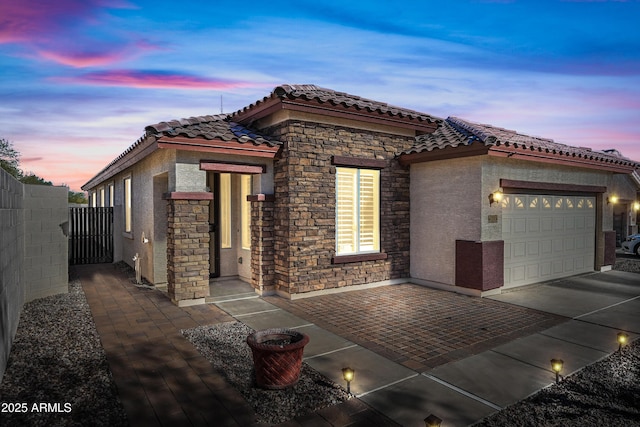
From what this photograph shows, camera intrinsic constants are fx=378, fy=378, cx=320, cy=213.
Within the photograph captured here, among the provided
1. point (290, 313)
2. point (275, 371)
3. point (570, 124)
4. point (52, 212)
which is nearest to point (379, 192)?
point (290, 313)

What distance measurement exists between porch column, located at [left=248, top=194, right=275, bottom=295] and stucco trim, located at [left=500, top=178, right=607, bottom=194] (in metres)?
5.27

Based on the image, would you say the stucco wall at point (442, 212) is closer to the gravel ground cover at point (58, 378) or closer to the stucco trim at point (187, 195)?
the stucco trim at point (187, 195)

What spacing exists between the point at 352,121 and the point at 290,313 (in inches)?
178

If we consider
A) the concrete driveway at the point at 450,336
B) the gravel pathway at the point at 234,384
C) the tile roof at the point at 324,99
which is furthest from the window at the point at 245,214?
the gravel pathway at the point at 234,384

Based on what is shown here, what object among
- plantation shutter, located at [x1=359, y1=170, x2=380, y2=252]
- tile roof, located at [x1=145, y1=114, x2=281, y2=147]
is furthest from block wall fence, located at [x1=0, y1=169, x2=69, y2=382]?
plantation shutter, located at [x1=359, y1=170, x2=380, y2=252]

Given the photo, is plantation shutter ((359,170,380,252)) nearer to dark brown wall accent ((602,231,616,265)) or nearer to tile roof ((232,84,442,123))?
tile roof ((232,84,442,123))

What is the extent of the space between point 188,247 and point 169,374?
3437 mm

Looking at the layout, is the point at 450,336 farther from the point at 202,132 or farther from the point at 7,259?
the point at 7,259

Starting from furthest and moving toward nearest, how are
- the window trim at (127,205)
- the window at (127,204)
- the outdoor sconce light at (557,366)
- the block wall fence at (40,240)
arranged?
the window at (127,204) → the window trim at (127,205) → the block wall fence at (40,240) → the outdoor sconce light at (557,366)

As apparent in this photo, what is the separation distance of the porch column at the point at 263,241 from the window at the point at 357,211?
5.06 feet

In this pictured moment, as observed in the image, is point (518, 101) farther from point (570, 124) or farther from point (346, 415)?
point (346, 415)

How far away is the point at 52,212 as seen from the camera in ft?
26.7

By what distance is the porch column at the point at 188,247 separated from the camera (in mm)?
7344

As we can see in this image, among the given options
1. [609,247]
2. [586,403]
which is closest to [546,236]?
[609,247]
